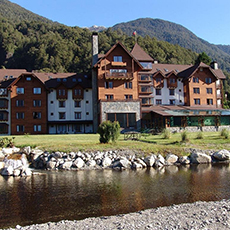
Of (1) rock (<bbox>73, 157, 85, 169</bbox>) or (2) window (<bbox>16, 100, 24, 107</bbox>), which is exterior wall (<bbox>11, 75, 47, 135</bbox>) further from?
(1) rock (<bbox>73, 157, 85, 169</bbox>)

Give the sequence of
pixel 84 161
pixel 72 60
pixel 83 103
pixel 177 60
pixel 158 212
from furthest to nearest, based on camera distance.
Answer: pixel 177 60, pixel 72 60, pixel 83 103, pixel 84 161, pixel 158 212

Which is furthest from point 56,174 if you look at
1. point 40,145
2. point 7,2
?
point 7,2

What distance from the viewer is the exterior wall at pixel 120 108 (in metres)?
38.6

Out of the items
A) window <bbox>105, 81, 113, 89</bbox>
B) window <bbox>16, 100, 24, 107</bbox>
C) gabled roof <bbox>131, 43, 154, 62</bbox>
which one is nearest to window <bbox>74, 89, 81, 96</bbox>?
window <bbox>105, 81, 113, 89</bbox>

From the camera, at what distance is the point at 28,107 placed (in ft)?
141

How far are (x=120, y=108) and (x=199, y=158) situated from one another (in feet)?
67.1

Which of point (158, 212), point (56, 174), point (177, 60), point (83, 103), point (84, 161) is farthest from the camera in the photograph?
point (177, 60)

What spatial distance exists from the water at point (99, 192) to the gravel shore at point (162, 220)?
0.86 m

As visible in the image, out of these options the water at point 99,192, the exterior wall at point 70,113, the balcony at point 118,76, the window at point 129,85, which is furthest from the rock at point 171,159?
the exterior wall at point 70,113

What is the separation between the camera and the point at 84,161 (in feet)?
64.2

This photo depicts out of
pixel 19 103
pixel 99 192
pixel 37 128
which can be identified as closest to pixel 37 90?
pixel 19 103

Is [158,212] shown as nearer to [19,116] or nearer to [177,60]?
[19,116]

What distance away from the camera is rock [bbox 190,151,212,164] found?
20.2 meters

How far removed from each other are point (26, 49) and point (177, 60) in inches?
2096
